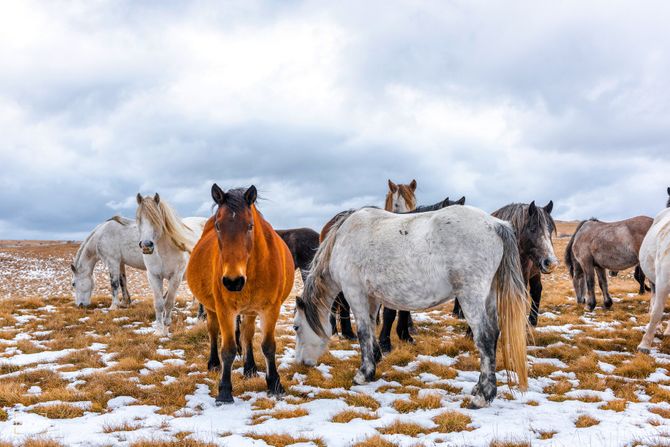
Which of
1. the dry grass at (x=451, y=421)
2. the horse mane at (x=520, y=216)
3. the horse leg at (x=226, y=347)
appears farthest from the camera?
the horse mane at (x=520, y=216)

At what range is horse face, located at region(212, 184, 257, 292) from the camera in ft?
15.4

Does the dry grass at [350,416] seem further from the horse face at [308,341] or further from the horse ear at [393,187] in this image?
the horse ear at [393,187]

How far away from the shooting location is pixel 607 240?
1167 cm

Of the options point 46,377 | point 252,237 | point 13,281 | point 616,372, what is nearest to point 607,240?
point 616,372

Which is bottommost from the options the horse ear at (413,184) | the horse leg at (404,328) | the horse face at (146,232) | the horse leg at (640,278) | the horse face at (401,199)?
the horse leg at (404,328)

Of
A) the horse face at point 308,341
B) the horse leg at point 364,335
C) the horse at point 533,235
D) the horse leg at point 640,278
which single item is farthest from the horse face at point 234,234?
the horse leg at point 640,278

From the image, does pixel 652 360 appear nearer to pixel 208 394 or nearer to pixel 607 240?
pixel 607 240

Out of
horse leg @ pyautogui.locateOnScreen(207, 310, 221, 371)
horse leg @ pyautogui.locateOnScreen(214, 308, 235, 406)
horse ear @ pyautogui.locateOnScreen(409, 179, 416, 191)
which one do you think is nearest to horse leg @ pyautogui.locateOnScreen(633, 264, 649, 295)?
horse ear @ pyautogui.locateOnScreen(409, 179, 416, 191)

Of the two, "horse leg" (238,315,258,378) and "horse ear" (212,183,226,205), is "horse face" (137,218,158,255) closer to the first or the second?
"horse leg" (238,315,258,378)

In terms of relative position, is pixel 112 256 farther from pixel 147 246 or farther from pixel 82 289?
pixel 147 246

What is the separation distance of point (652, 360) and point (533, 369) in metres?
2.06

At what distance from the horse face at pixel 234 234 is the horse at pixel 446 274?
5.80ft

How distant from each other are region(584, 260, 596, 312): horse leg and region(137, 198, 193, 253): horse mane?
35.1 feet

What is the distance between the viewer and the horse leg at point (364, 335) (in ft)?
20.3
